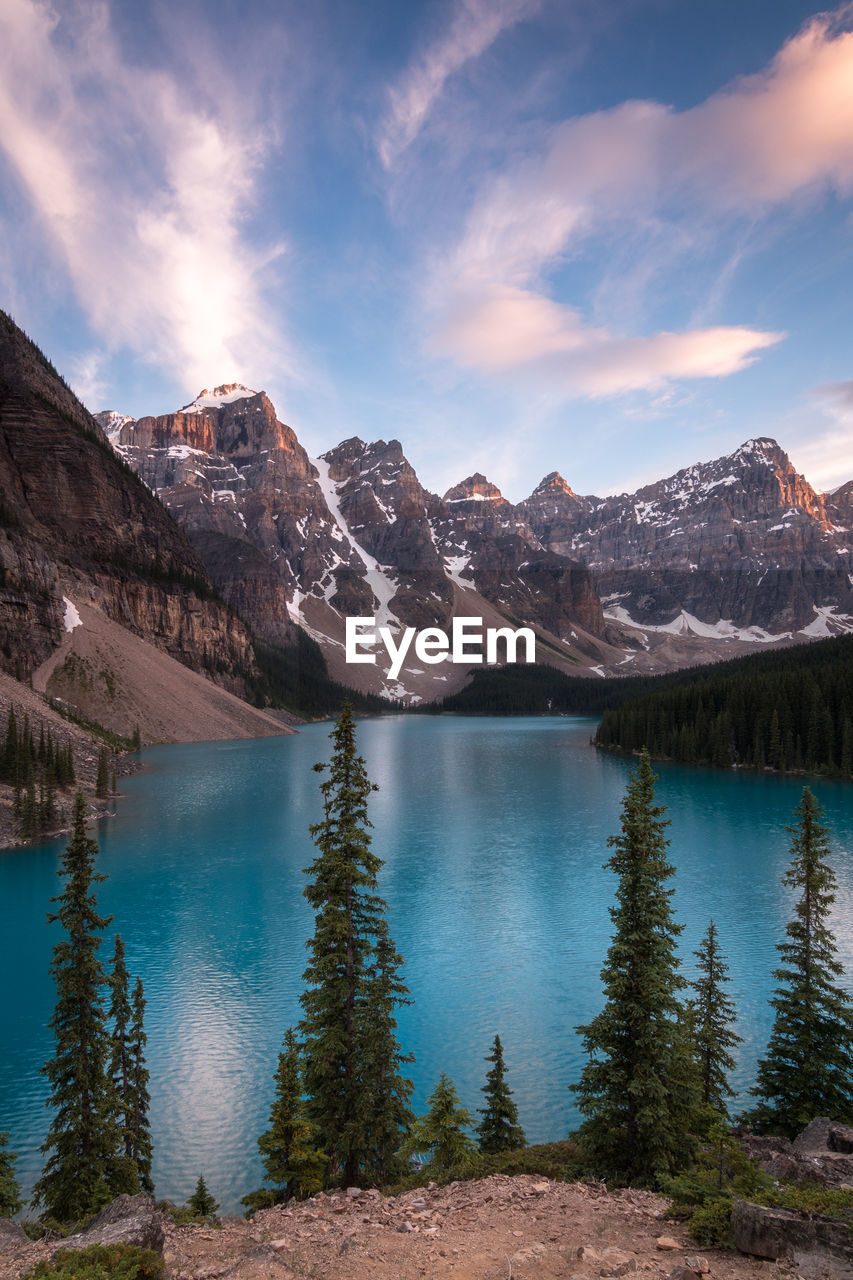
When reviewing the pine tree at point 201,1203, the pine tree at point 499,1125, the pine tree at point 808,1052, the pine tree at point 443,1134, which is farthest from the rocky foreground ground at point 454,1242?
the pine tree at point 808,1052

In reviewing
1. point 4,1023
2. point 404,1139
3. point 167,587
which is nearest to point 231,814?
point 4,1023

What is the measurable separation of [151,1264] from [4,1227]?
4616 mm

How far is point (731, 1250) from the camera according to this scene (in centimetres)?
917

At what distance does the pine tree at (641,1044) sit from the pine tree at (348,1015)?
468 centimetres

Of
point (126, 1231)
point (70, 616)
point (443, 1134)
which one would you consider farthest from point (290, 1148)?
point (70, 616)

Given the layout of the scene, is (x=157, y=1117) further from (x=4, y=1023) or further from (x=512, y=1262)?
(x=512, y=1262)

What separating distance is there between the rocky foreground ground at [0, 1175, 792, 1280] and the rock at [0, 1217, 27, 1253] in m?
0.10

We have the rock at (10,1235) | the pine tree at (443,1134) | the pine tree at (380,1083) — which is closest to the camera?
the rock at (10,1235)

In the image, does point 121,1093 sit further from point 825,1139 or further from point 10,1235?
point 825,1139

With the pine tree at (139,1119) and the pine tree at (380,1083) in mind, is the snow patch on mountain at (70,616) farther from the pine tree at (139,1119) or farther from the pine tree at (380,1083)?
the pine tree at (380,1083)

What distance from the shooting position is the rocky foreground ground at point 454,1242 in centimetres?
924

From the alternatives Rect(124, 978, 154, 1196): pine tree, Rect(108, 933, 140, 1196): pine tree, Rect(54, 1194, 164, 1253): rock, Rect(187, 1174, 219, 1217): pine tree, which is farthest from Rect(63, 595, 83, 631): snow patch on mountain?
Rect(54, 1194, 164, 1253): rock

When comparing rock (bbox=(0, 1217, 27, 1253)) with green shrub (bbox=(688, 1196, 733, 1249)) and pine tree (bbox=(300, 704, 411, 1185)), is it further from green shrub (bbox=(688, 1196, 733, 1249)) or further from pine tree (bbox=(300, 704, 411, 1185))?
green shrub (bbox=(688, 1196, 733, 1249))

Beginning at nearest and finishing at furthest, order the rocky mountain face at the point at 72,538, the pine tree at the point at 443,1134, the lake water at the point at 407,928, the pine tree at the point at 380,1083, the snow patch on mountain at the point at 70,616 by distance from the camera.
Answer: the pine tree at the point at 443,1134, the pine tree at the point at 380,1083, the lake water at the point at 407,928, the rocky mountain face at the point at 72,538, the snow patch on mountain at the point at 70,616
